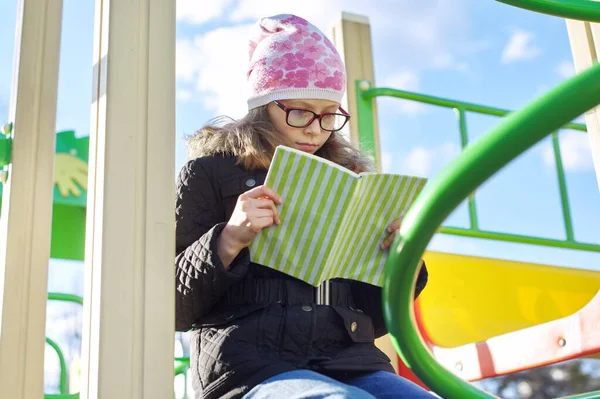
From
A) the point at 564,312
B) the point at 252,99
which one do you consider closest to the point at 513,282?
the point at 564,312

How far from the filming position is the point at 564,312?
2684mm

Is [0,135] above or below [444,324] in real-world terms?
above

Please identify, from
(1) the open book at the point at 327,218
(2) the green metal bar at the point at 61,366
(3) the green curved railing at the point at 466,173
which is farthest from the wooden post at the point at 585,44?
(2) the green metal bar at the point at 61,366

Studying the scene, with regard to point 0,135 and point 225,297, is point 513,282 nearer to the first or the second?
point 225,297

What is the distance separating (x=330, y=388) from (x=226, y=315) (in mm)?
247

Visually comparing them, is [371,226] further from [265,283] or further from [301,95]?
[301,95]

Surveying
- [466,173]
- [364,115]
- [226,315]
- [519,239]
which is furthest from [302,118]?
[519,239]

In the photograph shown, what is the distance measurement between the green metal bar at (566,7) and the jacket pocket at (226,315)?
65cm

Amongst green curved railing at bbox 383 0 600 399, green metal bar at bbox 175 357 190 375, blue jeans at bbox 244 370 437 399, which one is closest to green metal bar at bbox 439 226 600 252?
green metal bar at bbox 175 357 190 375

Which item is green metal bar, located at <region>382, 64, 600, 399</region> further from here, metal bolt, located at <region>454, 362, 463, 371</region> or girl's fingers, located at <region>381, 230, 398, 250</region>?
metal bolt, located at <region>454, 362, 463, 371</region>

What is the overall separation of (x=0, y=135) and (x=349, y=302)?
24.3 inches

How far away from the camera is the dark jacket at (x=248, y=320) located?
1.21 meters

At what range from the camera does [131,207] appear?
999 mm

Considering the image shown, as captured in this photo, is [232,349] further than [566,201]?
No
